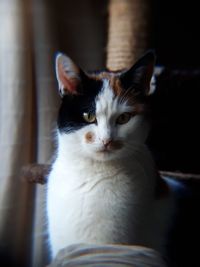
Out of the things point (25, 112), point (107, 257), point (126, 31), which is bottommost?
point (107, 257)

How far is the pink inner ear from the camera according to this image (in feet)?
2.47

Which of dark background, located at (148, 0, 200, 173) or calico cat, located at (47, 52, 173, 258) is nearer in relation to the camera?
calico cat, located at (47, 52, 173, 258)

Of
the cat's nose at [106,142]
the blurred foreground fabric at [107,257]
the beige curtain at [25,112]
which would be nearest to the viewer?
the blurred foreground fabric at [107,257]

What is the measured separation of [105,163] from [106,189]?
0.17 ft

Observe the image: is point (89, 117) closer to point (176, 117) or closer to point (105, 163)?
point (105, 163)

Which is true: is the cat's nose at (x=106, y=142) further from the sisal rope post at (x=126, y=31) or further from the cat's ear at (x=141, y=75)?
the sisal rope post at (x=126, y=31)

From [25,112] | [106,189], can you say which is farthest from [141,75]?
[25,112]

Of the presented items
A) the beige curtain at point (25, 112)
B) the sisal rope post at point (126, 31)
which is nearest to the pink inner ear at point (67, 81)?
the beige curtain at point (25, 112)

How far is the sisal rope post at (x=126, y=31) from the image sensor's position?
1.07 metres

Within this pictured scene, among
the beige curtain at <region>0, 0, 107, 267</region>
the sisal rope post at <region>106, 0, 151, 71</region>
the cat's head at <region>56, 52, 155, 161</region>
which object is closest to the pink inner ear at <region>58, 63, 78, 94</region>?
the cat's head at <region>56, 52, 155, 161</region>

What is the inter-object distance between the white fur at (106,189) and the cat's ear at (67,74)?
0.06 metres

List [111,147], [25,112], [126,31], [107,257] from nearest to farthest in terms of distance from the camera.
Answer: [107,257] < [111,147] < [25,112] < [126,31]

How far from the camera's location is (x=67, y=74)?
0.75 m

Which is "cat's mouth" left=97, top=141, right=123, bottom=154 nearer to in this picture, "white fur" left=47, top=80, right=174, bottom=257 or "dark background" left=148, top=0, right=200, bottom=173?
"white fur" left=47, top=80, right=174, bottom=257
